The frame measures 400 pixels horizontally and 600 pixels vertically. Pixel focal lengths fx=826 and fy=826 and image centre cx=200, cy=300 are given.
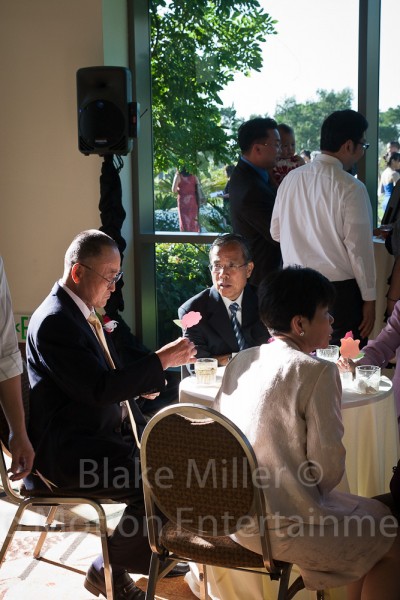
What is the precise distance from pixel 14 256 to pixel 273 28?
2.53 meters

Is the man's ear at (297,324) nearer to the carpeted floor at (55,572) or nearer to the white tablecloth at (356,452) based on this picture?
the white tablecloth at (356,452)

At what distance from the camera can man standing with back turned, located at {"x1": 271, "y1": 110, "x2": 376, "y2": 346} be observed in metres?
4.31

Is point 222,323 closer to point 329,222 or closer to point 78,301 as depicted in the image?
point 329,222

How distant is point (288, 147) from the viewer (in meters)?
5.41

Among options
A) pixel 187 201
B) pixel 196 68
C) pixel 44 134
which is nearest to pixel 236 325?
pixel 187 201

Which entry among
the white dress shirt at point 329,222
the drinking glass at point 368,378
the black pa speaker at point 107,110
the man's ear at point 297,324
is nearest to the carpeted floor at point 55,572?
the drinking glass at point 368,378

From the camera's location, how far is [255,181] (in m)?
4.86

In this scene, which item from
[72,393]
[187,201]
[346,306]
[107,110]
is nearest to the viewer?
[72,393]

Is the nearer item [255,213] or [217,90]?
[255,213]

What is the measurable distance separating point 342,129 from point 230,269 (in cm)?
103

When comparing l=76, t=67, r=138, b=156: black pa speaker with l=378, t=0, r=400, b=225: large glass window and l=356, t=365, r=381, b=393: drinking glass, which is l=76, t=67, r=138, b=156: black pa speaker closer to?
l=378, t=0, r=400, b=225: large glass window

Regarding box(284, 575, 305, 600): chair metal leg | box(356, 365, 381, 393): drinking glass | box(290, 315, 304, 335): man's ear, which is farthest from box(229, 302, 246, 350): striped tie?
box(284, 575, 305, 600): chair metal leg

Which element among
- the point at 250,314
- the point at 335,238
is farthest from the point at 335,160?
the point at 250,314

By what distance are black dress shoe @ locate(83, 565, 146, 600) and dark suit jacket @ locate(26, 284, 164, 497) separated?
384 mm
